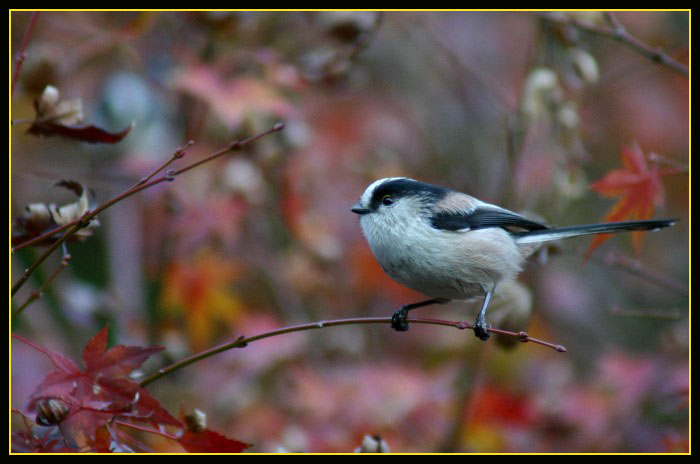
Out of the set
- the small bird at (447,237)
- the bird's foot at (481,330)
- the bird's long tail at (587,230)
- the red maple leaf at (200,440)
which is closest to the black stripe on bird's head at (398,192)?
the small bird at (447,237)

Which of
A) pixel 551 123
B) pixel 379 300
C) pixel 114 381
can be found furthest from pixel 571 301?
pixel 114 381

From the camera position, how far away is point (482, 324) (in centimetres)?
204

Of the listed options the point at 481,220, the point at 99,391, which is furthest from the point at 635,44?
the point at 99,391

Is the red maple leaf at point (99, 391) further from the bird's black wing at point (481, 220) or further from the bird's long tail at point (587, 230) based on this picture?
the bird's long tail at point (587, 230)

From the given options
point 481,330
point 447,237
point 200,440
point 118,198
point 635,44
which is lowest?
point 200,440

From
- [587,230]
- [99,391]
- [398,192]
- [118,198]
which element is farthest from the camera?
[398,192]

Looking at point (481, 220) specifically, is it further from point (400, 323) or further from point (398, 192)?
point (400, 323)

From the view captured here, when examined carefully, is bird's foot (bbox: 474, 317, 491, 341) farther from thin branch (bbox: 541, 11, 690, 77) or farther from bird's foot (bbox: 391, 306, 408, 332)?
thin branch (bbox: 541, 11, 690, 77)

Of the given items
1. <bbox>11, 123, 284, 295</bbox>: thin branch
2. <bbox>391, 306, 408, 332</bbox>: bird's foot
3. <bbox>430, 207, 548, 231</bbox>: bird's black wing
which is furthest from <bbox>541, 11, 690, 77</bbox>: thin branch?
<bbox>11, 123, 284, 295</bbox>: thin branch

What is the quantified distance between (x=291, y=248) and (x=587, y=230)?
177 cm

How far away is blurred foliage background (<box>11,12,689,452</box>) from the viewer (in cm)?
268

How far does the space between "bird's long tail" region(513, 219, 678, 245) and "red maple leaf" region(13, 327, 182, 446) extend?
131 centimetres

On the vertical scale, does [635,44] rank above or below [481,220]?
above

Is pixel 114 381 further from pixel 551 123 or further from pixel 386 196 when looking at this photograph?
pixel 551 123
